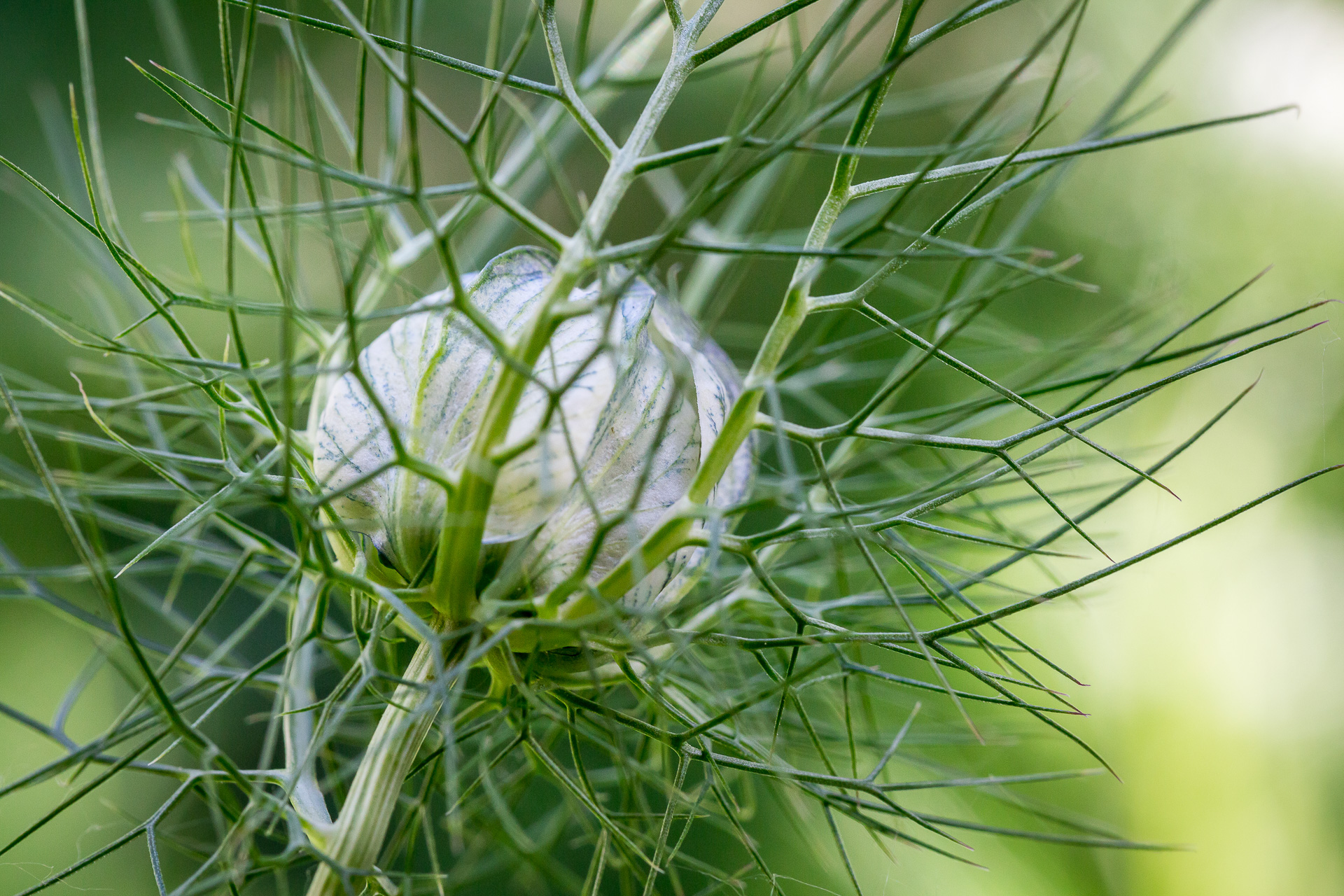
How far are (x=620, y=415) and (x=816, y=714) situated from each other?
54cm

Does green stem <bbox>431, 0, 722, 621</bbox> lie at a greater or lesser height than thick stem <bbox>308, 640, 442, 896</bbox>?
greater

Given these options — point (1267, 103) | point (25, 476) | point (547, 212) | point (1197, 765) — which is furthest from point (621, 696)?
point (1267, 103)

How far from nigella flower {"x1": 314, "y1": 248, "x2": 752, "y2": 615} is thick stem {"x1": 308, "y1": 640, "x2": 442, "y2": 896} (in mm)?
41

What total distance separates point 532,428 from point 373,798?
0.37 feet

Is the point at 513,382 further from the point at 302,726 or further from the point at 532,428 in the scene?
the point at 302,726

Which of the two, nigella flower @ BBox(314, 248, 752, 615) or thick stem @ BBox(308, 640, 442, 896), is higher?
nigella flower @ BBox(314, 248, 752, 615)

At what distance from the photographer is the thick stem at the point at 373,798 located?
0.27 metres

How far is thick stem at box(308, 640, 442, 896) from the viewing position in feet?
0.87

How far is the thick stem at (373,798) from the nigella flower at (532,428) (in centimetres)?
4

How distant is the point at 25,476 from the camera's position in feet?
1.50

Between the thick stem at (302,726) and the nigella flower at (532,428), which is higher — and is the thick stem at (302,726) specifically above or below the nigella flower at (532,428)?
below

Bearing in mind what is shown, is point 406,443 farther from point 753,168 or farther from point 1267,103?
point 1267,103

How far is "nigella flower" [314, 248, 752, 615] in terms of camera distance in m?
0.27

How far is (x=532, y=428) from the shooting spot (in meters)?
0.27
